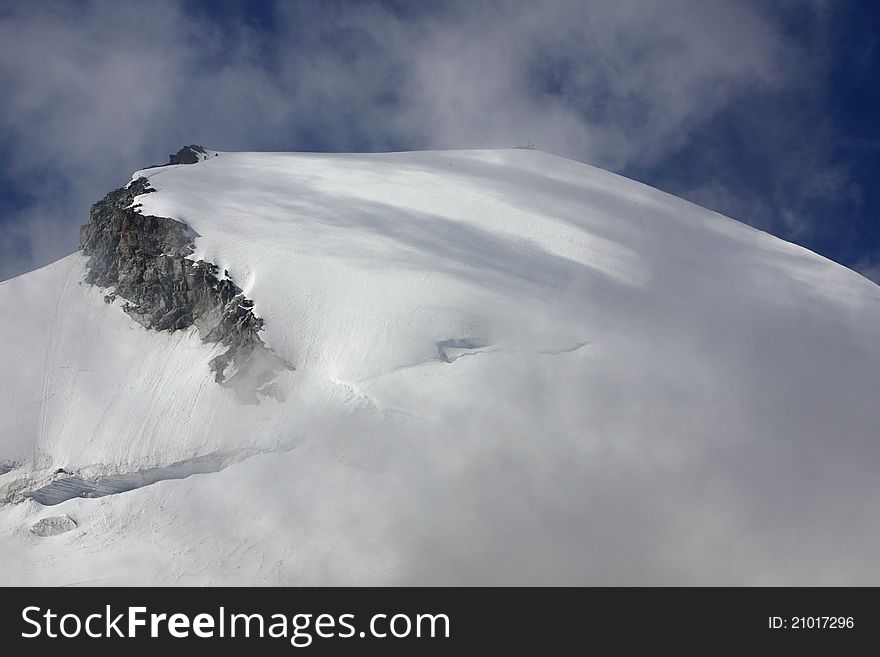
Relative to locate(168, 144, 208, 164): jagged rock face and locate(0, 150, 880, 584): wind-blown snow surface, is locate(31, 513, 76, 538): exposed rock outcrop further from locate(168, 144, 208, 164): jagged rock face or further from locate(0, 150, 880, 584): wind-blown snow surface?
locate(168, 144, 208, 164): jagged rock face

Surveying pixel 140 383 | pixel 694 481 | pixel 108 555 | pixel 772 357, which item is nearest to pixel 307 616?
pixel 108 555

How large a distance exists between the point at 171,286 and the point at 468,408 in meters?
27.7

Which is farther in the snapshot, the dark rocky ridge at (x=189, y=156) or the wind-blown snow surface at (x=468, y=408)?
the dark rocky ridge at (x=189, y=156)

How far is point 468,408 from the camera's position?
4625cm

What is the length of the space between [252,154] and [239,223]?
22698 mm

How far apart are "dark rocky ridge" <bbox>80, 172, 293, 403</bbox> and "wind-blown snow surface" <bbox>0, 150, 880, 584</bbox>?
3.92 ft

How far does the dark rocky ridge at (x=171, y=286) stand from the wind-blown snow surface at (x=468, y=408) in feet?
3.92

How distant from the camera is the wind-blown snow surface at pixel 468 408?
40938 millimetres

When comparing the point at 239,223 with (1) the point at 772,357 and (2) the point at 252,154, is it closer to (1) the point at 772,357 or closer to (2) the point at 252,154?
(2) the point at 252,154

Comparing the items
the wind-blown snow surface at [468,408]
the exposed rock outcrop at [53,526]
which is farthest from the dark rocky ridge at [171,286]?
the exposed rock outcrop at [53,526]

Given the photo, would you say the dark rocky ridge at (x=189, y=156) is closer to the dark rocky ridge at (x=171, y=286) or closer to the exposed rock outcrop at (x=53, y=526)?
the dark rocky ridge at (x=171, y=286)

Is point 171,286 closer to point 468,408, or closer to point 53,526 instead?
point 53,526

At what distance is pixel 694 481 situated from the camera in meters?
42.9

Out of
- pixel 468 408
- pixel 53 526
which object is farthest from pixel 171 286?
pixel 468 408
